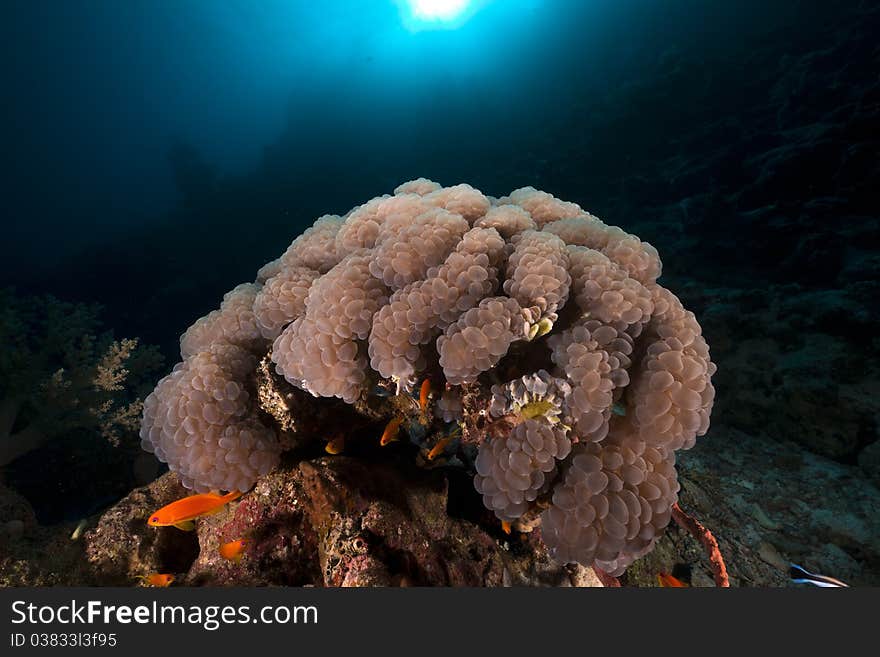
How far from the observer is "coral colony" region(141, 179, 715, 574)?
1.88 metres

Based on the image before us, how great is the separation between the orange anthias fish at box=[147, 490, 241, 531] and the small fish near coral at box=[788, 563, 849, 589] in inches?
159

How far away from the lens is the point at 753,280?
867 cm

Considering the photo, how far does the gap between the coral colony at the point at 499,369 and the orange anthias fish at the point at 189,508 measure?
73mm

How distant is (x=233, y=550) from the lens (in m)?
2.13

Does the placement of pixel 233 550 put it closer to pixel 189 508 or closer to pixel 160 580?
pixel 189 508

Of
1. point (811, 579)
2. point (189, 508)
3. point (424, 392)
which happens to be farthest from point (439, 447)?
point (811, 579)

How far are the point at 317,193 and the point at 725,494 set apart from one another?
29.2m

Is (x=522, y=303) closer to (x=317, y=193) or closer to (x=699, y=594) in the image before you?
(x=699, y=594)

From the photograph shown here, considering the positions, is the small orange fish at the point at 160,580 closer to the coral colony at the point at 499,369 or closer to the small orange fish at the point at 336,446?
the coral colony at the point at 499,369

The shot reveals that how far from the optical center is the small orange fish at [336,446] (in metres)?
2.52

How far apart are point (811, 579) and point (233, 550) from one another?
13.0ft

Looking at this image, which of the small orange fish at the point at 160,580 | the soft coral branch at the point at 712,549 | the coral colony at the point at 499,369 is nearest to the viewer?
the coral colony at the point at 499,369

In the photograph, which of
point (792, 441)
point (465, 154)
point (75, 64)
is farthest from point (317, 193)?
point (75, 64)

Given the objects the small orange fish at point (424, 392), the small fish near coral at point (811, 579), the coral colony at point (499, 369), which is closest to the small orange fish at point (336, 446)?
the coral colony at point (499, 369)
